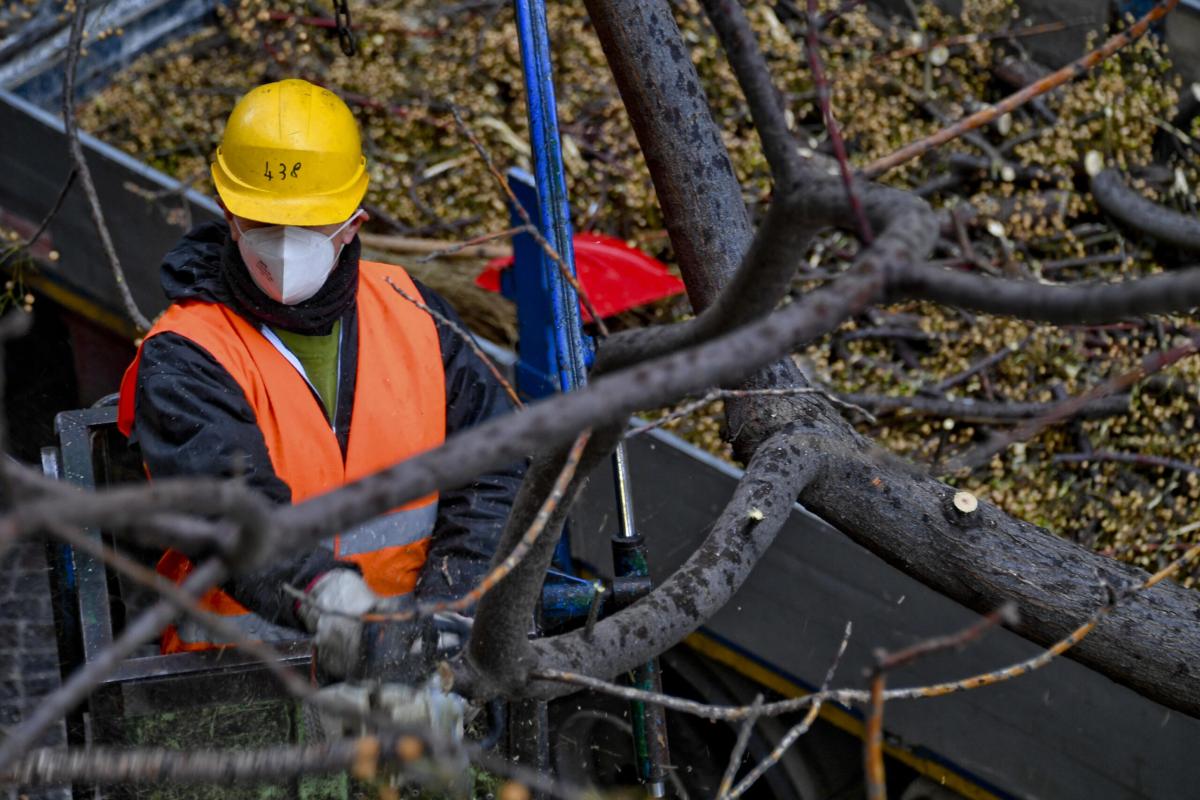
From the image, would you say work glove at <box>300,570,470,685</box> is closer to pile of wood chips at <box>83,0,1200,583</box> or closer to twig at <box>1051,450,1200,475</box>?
pile of wood chips at <box>83,0,1200,583</box>

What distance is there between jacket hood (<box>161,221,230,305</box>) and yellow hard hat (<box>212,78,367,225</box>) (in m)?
0.18

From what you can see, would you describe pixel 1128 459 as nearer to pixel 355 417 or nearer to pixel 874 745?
pixel 355 417

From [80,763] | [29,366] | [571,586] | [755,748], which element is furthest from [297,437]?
[29,366]

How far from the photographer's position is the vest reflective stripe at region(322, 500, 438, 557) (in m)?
3.04

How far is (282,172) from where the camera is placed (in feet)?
9.80

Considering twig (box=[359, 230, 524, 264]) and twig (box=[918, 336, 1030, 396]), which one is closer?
twig (box=[918, 336, 1030, 396])

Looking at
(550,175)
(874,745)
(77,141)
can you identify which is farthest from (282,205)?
(874,745)

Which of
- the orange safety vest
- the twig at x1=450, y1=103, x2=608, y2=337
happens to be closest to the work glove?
the orange safety vest

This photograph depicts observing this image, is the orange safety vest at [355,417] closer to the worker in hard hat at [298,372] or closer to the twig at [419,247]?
the worker in hard hat at [298,372]

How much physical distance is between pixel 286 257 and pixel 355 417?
0.39 meters

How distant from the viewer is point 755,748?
4004 millimetres

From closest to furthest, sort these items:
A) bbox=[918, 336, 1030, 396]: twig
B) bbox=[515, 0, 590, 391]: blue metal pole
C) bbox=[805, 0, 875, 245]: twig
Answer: bbox=[805, 0, 875, 245]: twig < bbox=[515, 0, 590, 391]: blue metal pole < bbox=[918, 336, 1030, 396]: twig

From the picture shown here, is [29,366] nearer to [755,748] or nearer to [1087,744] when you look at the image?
[755,748]

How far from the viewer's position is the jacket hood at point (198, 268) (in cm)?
305
